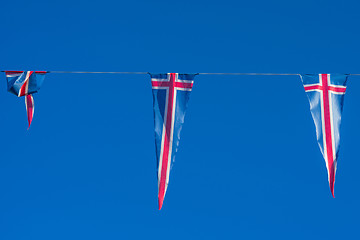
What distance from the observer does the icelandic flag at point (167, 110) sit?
9.62 m

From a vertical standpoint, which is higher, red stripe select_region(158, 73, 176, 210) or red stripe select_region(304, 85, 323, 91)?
red stripe select_region(304, 85, 323, 91)

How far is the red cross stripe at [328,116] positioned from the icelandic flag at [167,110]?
2.51m

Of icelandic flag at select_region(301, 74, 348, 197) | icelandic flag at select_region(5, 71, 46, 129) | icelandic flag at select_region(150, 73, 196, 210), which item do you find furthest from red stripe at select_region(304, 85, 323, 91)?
icelandic flag at select_region(5, 71, 46, 129)

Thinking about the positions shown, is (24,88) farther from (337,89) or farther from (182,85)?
(337,89)

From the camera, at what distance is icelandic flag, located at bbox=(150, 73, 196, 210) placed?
31.6ft

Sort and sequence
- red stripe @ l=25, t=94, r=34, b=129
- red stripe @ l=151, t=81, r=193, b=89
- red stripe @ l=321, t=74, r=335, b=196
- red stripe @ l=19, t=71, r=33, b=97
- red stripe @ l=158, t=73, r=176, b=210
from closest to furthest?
red stripe @ l=158, t=73, r=176, b=210 < red stripe @ l=321, t=74, r=335, b=196 < red stripe @ l=151, t=81, r=193, b=89 < red stripe @ l=19, t=71, r=33, b=97 < red stripe @ l=25, t=94, r=34, b=129

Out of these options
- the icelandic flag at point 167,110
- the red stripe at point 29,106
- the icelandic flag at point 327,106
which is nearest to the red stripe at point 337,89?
the icelandic flag at point 327,106

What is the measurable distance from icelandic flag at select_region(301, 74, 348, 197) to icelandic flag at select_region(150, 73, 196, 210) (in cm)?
246

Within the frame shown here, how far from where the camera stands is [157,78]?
9.95 m

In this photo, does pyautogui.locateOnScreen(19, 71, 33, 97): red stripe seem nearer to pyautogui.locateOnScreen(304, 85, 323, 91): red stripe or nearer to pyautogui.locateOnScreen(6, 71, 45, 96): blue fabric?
pyautogui.locateOnScreen(6, 71, 45, 96): blue fabric

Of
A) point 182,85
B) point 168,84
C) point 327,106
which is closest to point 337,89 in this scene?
point 327,106

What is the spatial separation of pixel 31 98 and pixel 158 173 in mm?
3356

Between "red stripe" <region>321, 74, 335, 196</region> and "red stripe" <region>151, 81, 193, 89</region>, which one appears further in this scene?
"red stripe" <region>151, 81, 193, 89</region>

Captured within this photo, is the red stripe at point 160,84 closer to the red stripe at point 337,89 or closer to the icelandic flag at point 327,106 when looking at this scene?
the icelandic flag at point 327,106
